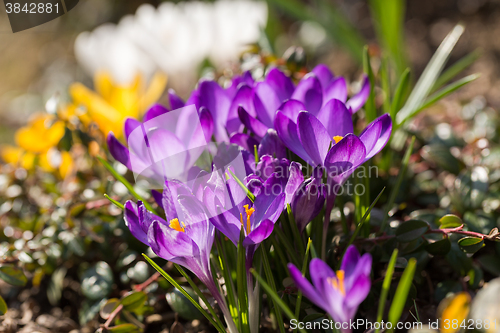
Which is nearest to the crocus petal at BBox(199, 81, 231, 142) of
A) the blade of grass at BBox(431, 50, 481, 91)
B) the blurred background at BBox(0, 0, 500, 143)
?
the blurred background at BBox(0, 0, 500, 143)

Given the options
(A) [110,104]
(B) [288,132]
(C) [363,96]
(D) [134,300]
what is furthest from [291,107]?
(A) [110,104]

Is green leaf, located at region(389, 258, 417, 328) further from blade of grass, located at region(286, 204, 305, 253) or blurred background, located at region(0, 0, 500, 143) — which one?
blurred background, located at region(0, 0, 500, 143)

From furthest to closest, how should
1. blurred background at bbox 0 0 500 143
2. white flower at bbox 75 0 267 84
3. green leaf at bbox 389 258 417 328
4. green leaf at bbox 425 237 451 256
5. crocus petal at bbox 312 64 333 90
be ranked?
white flower at bbox 75 0 267 84 → blurred background at bbox 0 0 500 143 → crocus petal at bbox 312 64 333 90 → green leaf at bbox 425 237 451 256 → green leaf at bbox 389 258 417 328

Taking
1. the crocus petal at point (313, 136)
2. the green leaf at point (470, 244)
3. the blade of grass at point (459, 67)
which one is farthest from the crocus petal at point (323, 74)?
the blade of grass at point (459, 67)

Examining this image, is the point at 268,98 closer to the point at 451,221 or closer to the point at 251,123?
the point at 251,123

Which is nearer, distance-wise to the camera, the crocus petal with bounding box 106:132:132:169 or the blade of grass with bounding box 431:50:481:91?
the crocus petal with bounding box 106:132:132:169

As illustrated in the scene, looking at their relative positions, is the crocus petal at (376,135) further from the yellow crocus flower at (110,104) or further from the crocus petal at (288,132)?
the yellow crocus flower at (110,104)

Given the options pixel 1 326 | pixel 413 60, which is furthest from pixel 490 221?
pixel 413 60
